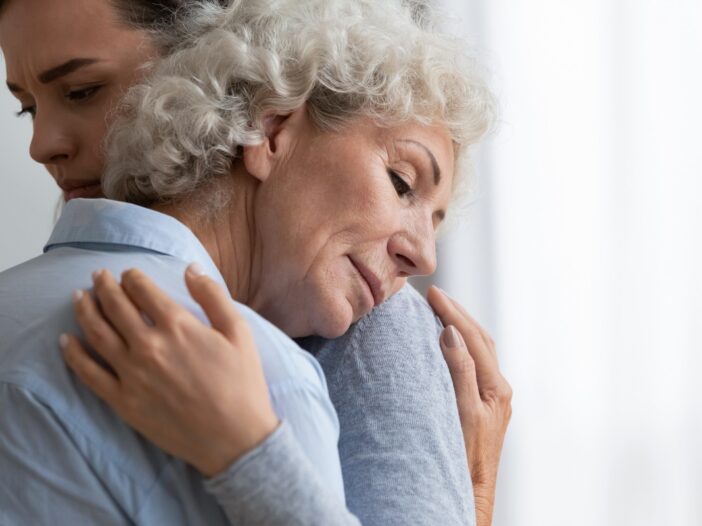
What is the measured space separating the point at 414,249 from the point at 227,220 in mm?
276

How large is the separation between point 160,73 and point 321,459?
0.65 metres

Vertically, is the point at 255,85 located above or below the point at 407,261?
above

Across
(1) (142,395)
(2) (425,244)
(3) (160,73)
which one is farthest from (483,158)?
(1) (142,395)

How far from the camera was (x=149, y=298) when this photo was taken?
2.95 ft

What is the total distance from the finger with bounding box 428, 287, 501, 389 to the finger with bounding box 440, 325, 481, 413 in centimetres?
5

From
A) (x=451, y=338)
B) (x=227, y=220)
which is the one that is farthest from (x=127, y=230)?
(x=451, y=338)

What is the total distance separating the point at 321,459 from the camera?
94 cm

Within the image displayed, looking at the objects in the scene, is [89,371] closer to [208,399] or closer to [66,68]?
[208,399]

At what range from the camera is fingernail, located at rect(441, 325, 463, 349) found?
1604 millimetres

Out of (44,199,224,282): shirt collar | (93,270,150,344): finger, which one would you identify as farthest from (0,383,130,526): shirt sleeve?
(44,199,224,282): shirt collar

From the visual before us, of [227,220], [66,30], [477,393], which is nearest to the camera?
[227,220]

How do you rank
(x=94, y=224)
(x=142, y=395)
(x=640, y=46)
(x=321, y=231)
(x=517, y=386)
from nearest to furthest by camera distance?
1. (x=142, y=395)
2. (x=94, y=224)
3. (x=321, y=231)
4. (x=640, y=46)
5. (x=517, y=386)

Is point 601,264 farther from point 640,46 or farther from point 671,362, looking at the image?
point 640,46

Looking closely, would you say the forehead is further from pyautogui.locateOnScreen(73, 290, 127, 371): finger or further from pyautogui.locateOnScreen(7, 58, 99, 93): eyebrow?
pyautogui.locateOnScreen(73, 290, 127, 371): finger
